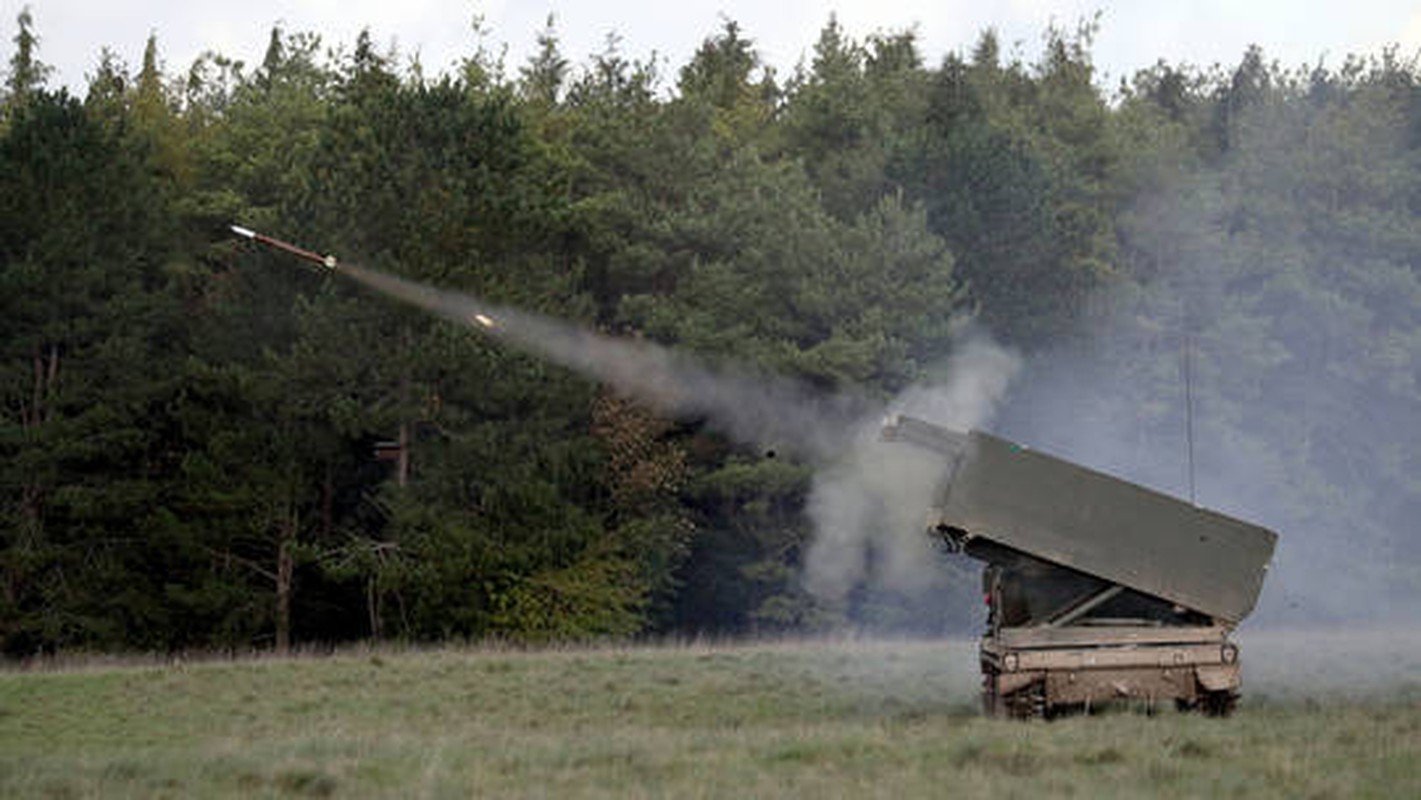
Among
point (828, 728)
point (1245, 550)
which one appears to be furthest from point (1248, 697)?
point (828, 728)

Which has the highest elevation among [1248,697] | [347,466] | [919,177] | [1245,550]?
[919,177]

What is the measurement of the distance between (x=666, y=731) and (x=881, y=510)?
26369 mm

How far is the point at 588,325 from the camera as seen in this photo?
39.4 meters

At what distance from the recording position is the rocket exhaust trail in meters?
Answer: 35.7

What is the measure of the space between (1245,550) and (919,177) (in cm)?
3218

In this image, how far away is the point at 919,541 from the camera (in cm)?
4175

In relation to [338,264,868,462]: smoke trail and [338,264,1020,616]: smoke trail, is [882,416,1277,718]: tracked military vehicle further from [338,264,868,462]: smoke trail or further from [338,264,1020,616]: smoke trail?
[338,264,868,462]: smoke trail

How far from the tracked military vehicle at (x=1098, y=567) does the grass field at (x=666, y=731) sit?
0.52 m

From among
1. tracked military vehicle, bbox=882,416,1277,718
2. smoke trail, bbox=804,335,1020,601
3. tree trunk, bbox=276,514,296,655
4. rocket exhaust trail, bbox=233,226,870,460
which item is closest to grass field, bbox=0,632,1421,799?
tracked military vehicle, bbox=882,416,1277,718

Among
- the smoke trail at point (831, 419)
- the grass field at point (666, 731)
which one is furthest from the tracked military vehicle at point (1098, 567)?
the smoke trail at point (831, 419)

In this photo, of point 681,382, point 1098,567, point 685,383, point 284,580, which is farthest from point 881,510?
point 1098,567

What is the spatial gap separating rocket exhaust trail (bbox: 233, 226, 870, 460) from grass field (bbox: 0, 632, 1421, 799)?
1143cm

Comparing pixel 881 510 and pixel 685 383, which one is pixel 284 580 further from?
pixel 881 510

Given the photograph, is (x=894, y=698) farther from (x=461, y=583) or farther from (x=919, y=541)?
(x=919, y=541)
